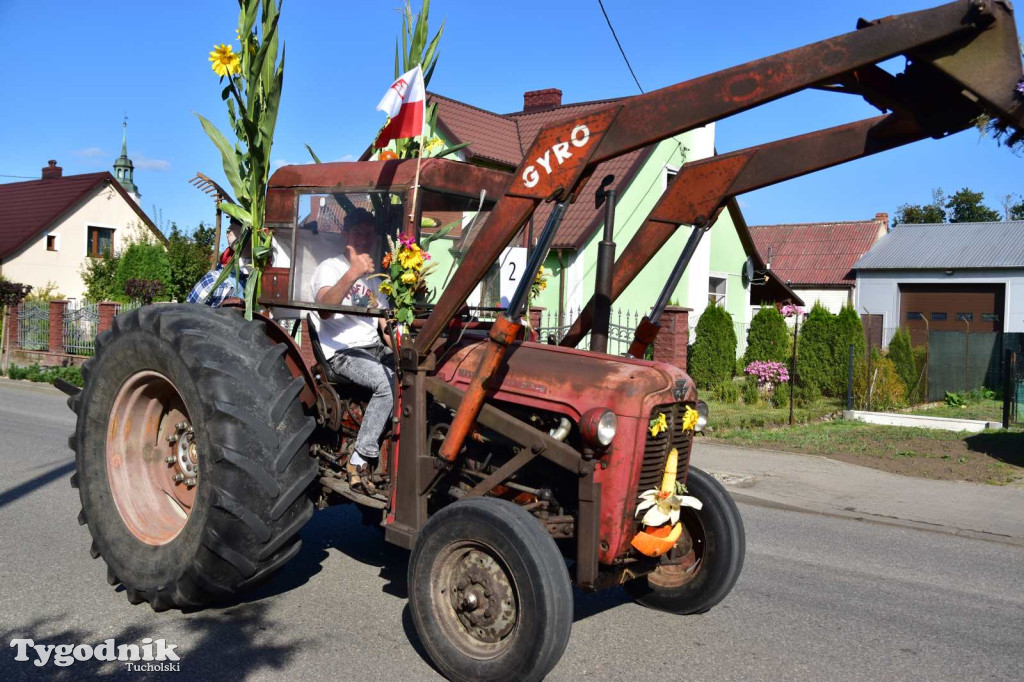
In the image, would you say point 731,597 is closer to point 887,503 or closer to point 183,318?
point 183,318

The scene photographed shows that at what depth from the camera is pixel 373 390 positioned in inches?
199

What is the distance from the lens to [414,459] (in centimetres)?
457

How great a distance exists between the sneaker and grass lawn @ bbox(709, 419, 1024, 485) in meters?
7.80

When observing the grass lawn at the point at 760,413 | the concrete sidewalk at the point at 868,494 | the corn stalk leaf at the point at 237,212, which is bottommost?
the concrete sidewalk at the point at 868,494

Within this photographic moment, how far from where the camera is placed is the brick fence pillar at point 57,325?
23078 mm

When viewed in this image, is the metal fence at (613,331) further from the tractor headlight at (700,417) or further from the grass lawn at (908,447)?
the tractor headlight at (700,417)

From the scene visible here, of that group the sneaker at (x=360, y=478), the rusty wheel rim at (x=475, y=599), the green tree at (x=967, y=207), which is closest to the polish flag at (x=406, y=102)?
the sneaker at (x=360, y=478)

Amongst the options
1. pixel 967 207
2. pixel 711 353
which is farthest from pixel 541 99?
pixel 967 207

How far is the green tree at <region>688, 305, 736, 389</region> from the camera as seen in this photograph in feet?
63.3

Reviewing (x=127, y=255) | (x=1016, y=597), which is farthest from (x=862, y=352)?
(x=127, y=255)

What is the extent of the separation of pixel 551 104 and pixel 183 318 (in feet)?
77.2

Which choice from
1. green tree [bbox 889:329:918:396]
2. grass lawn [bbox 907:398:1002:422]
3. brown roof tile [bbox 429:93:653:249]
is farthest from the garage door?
brown roof tile [bbox 429:93:653:249]

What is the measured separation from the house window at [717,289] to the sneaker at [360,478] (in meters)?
22.7
